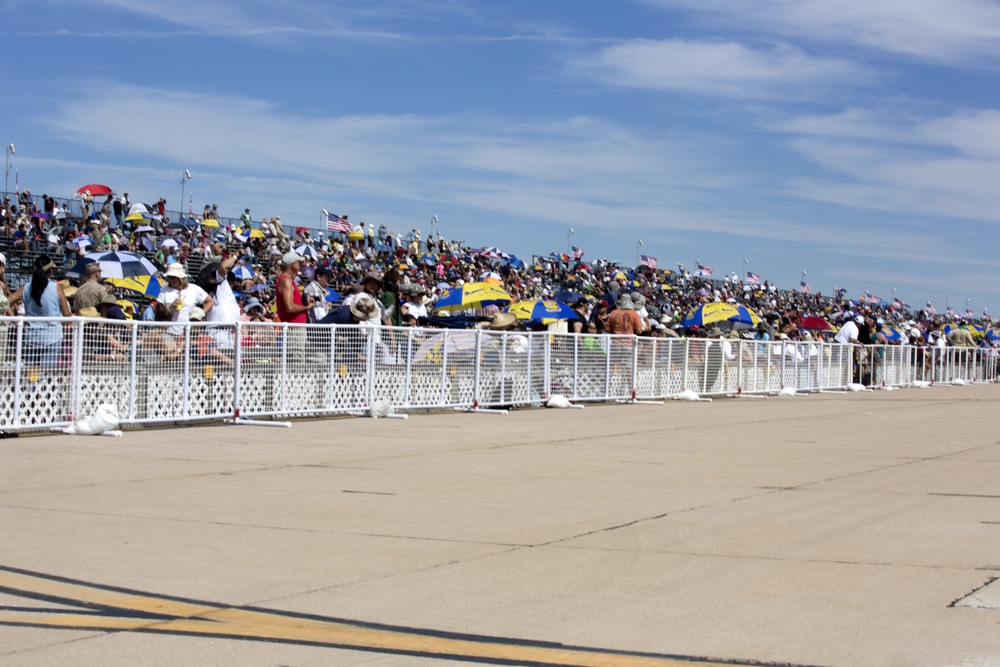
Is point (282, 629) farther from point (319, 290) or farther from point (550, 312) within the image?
point (550, 312)

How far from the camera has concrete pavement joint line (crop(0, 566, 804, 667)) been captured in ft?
15.2

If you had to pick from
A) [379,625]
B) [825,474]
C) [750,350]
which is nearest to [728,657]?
[379,625]

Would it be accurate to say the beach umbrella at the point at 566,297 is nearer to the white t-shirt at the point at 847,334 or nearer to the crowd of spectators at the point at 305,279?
the crowd of spectators at the point at 305,279

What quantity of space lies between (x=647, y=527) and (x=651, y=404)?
1539 cm

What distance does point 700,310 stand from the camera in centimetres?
3091

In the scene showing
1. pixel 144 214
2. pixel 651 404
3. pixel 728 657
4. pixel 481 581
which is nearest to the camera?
pixel 728 657

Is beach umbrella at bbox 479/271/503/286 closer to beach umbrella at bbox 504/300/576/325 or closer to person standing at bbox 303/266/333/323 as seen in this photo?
beach umbrella at bbox 504/300/576/325

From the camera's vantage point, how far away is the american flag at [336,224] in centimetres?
5016

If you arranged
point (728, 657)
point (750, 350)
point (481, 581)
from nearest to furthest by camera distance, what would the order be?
point (728, 657) → point (481, 581) → point (750, 350)

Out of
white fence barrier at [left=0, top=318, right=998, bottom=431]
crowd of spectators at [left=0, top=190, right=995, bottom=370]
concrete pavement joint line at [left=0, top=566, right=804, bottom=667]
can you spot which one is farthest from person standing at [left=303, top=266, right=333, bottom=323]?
concrete pavement joint line at [left=0, top=566, right=804, bottom=667]

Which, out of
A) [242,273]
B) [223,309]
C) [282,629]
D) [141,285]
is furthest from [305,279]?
[282,629]

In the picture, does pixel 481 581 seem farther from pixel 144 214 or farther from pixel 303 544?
pixel 144 214

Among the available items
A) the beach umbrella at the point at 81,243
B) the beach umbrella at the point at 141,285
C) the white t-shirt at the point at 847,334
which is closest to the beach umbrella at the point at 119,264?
the beach umbrella at the point at 141,285

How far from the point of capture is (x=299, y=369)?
15.9 meters
